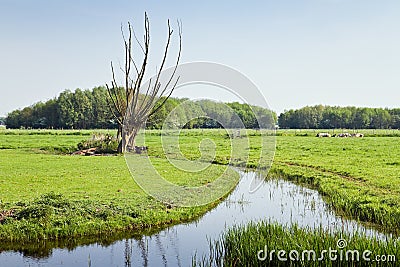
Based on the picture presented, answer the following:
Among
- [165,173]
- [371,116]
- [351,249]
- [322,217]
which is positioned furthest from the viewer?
[371,116]

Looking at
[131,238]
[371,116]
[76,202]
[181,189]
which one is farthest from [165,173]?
[371,116]

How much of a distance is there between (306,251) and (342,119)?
123101mm

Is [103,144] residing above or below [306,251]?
above

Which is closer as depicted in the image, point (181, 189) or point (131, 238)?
point (131, 238)

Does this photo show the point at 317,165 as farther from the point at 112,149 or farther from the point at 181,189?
the point at 112,149

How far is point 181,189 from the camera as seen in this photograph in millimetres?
17656

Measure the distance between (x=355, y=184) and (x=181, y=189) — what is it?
305 inches

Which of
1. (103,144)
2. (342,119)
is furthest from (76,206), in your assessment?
(342,119)

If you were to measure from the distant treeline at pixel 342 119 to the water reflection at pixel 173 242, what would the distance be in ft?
365

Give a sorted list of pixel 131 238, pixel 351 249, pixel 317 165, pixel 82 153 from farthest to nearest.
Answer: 1. pixel 82 153
2. pixel 317 165
3. pixel 131 238
4. pixel 351 249

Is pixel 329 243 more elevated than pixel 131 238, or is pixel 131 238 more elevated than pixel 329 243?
pixel 329 243

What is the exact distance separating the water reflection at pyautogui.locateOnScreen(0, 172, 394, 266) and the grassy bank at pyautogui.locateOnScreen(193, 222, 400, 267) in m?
1.28

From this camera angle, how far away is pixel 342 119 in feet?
407

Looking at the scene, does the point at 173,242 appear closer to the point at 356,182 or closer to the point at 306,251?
the point at 306,251
